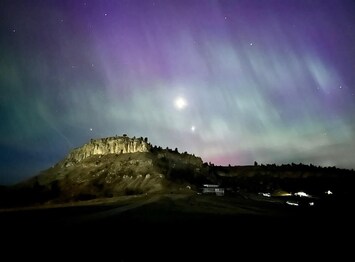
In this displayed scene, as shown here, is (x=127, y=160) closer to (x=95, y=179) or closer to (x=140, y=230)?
(x=95, y=179)

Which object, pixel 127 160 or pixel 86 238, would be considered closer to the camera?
pixel 86 238

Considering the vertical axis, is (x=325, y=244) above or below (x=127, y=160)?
below

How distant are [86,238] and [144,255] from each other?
10943mm

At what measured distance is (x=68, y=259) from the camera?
20156 mm

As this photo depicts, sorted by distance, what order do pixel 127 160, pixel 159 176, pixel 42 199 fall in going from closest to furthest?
pixel 42 199 < pixel 159 176 < pixel 127 160

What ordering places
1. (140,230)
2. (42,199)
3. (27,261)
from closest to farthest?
1. (27,261)
2. (140,230)
3. (42,199)

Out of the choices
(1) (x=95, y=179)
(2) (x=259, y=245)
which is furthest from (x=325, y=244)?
(1) (x=95, y=179)

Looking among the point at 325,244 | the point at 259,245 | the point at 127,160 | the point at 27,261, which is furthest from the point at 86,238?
the point at 127,160

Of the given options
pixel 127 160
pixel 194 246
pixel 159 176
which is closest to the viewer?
pixel 194 246

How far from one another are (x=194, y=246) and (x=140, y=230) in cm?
1222

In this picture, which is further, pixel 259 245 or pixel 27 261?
pixel 259 245

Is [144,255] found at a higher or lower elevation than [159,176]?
lower

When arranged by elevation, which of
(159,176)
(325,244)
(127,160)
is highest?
(127,160)

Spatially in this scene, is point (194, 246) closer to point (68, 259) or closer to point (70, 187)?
point (68, 259)
